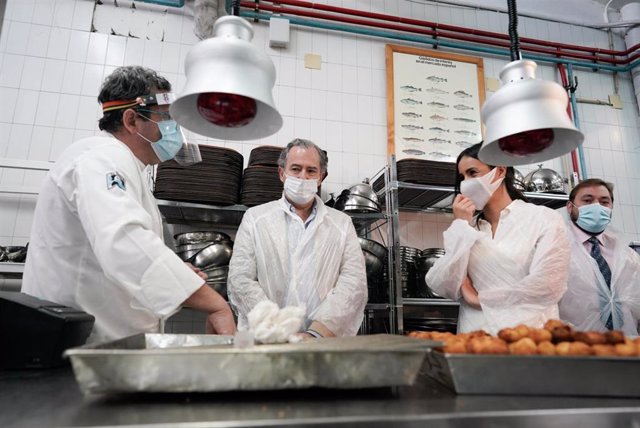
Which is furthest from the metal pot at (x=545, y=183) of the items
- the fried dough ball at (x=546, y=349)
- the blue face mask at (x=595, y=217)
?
the fried dough ball at (x=546, y=349)

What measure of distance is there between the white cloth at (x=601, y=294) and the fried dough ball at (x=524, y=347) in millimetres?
1521

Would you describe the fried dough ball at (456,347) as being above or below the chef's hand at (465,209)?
below

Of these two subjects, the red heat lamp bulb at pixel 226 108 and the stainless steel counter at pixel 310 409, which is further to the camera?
the red heat lamp bulb at pixel 226 108

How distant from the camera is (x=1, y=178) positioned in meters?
2.58

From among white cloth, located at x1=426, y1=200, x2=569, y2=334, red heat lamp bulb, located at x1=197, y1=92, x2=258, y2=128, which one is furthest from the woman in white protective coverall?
red heat lamp bulb, located at x1=197, y1=92, x2=258, y2=128

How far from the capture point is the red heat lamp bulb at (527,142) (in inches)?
39.6

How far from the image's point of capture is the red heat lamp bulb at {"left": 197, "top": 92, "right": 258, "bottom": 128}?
89 cm

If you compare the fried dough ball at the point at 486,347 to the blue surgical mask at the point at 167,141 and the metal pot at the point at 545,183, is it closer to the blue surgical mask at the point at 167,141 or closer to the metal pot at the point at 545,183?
the blue surgical mask at the point at 167,141

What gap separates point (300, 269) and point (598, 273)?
1501mm

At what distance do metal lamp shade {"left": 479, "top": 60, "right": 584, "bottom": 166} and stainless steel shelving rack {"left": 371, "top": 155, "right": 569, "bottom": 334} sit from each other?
1511mm

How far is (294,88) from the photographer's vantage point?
10.3 ft

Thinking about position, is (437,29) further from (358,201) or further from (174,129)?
(174,129)

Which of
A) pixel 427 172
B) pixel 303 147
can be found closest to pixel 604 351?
pixel 303 147

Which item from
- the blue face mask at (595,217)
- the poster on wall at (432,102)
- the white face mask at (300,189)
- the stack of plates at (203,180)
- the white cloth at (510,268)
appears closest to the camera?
the white cloth at (510,268)
